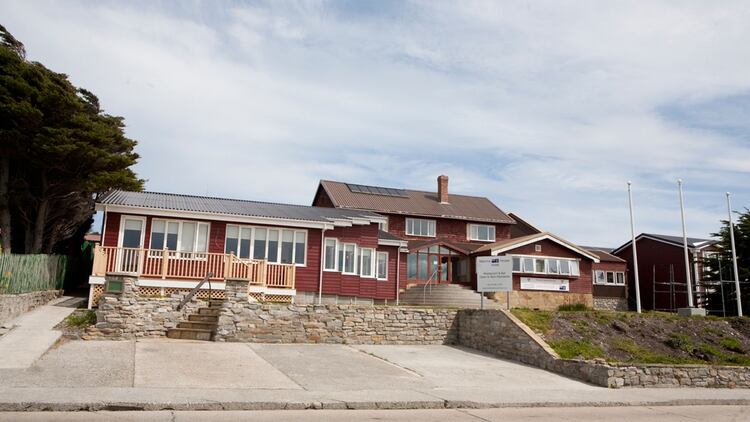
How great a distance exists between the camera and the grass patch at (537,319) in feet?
61.7

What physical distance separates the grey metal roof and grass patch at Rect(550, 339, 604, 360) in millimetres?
10869

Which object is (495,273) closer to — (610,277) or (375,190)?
(375,190)

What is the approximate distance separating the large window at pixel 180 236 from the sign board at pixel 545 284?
69.4 ft

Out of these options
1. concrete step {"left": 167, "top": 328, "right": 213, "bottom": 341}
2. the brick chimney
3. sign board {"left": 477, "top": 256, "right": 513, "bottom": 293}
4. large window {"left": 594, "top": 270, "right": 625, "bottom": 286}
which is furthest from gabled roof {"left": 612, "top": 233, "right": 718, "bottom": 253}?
concrete step {"left": 167, "top": 328, "right": 213, "bottom": 341}

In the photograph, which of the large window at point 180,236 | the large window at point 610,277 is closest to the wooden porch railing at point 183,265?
the large window at point 180,236

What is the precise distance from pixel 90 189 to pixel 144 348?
14789 millimetres

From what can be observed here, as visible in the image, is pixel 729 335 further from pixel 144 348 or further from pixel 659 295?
pixel 659 295

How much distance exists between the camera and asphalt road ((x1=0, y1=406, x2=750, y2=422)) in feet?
27.8

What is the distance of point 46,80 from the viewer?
2511 cm

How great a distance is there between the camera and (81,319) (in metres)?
16.9

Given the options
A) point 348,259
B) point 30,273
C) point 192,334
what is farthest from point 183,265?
point 348,259

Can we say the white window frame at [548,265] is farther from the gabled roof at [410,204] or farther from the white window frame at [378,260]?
the white window frame at [378,260]

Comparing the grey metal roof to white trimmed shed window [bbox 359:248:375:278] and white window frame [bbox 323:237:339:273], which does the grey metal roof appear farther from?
white trimmed shed window [bbox 359:248:375:278]

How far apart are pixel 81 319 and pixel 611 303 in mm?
36102
